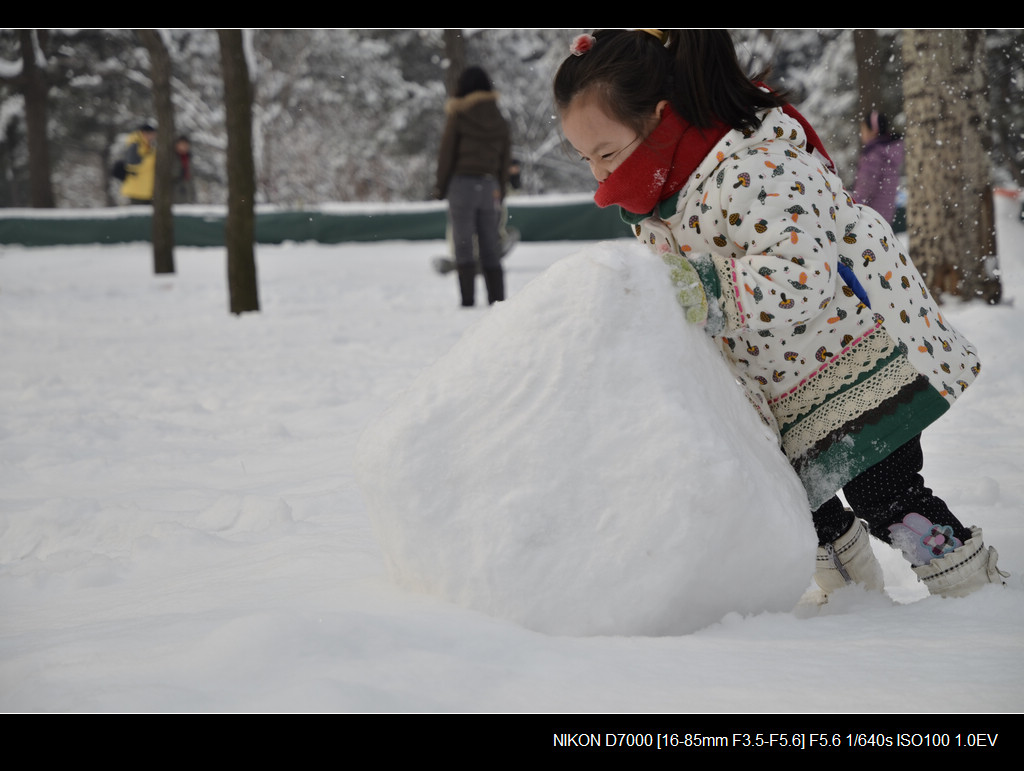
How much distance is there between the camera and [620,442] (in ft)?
4.87

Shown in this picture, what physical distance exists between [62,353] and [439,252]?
757 centimetres

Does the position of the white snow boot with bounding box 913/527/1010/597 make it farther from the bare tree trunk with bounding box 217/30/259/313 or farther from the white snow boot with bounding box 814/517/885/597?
the bare tree trunk with bounding box 217/30/259/313

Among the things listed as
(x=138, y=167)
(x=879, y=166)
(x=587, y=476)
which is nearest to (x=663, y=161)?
(x=587, y=476)

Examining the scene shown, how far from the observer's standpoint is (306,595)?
1.67 meters

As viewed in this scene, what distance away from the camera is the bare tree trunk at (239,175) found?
283 inches

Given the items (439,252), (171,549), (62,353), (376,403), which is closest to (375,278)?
(439,252)

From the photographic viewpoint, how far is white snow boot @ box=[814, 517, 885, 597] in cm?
200

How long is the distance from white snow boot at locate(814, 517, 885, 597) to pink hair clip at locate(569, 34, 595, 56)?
3.65 feet

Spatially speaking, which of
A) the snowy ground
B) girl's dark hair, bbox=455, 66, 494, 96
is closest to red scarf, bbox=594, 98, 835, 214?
the snowy ground

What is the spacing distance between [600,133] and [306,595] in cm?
100

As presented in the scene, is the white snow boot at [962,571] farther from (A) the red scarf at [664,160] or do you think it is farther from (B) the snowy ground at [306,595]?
(A) the red scarf at [664,160]

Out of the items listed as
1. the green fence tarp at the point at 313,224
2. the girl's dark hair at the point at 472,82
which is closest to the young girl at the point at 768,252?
the girl's dark hair at the point at 472,82
